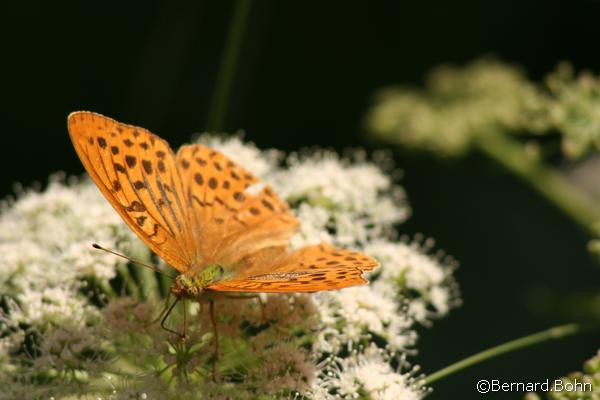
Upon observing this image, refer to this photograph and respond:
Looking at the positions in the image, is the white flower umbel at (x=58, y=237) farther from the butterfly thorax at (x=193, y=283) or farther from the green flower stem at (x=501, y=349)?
the green flower stem at (x=501, y=349)

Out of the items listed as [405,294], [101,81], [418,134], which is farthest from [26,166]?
[405,294]

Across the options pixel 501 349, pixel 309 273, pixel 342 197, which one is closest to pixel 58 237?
pixel 342 197

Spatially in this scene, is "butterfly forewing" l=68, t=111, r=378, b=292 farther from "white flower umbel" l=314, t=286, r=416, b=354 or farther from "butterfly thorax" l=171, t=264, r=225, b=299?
"white flower umbel" l=314, t=286, r=416, b=354

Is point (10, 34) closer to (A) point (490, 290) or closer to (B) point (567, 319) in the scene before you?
(A) point (490, 290)

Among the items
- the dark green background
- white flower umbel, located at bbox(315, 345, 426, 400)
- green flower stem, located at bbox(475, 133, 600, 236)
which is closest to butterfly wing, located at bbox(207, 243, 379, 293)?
white flower umbel, located at bbox(315, 345, 426, 400)

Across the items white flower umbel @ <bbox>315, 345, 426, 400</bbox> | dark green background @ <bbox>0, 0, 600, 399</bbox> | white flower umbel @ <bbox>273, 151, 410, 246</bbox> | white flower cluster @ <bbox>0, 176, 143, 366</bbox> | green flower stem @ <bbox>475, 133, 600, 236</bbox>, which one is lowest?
white flower umbel @ <bbox>315, 345, 426, 400</bbox>

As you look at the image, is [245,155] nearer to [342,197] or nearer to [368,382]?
[342,197]
